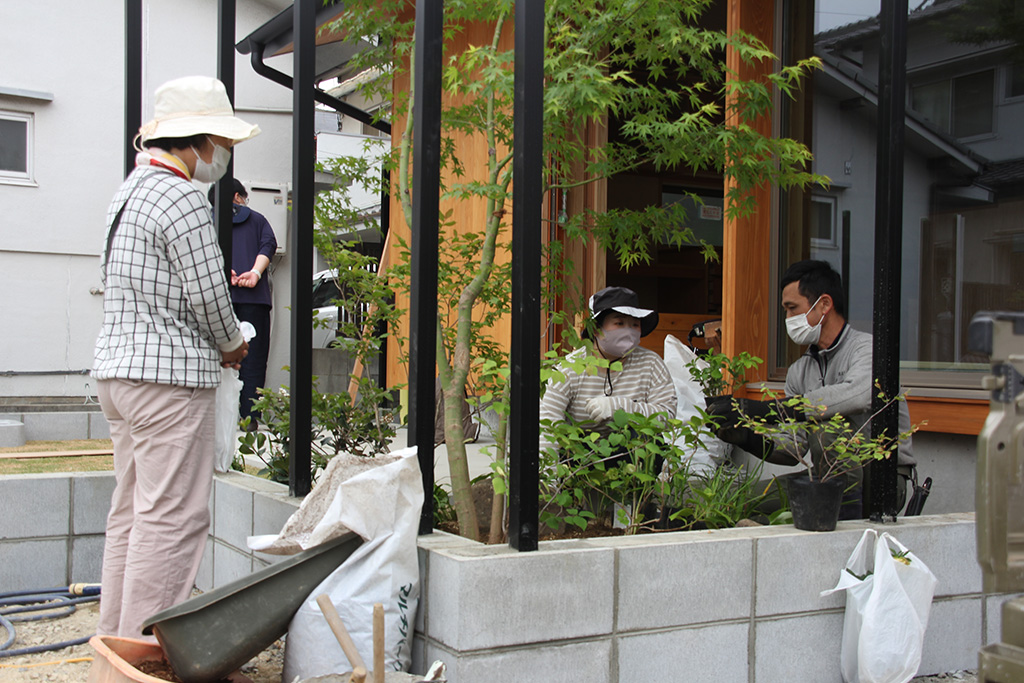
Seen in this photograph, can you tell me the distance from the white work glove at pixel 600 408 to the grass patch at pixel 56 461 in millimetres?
2330

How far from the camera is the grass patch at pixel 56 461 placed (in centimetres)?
426

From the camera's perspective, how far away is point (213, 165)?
118 inches

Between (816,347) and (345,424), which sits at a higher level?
(816,347)

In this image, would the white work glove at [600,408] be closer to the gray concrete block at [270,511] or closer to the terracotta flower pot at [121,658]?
the gray concrete block at [270,511]

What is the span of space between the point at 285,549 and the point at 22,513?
1904 mm

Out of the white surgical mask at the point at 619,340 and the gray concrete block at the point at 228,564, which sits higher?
the white surgical mask at the point at 619,340

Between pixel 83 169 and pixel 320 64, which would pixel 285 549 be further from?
pixel 83 169

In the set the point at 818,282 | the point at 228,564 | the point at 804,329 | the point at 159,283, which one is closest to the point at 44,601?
the point at 228,564

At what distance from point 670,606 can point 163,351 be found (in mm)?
1724

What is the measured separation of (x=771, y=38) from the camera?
5125 millimetres

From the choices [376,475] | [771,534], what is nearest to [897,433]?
[771,534]

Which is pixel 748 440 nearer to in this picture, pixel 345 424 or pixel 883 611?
pixel 883 611

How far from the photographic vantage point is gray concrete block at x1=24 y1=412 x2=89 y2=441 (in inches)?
243

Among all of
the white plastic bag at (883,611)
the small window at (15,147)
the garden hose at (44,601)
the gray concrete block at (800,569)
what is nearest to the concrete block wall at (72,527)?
the garden hose at (44,601)
